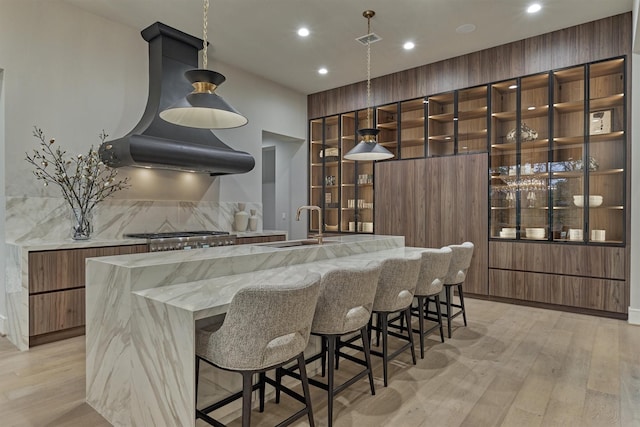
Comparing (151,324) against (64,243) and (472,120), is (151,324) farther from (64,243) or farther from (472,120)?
(472,120)

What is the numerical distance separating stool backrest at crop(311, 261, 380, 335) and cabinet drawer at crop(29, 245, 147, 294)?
2.64 meters

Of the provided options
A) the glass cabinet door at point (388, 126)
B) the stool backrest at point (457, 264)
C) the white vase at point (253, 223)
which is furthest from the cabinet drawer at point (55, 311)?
the glass cabinet door at point (388, 126)

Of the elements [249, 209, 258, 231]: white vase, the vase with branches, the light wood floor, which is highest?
the vase with branches

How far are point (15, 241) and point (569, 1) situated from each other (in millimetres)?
6053

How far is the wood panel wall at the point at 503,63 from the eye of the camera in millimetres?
4238

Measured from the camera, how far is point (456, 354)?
3164mm

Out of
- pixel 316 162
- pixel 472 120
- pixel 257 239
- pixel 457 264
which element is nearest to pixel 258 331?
pixel 457 264

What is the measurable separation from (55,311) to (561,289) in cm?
546

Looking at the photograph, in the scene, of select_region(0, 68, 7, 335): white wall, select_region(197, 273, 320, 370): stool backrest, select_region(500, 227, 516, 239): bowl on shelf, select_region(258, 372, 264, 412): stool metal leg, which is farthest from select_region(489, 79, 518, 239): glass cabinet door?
select_region(0, 68, 7, 335): white wall

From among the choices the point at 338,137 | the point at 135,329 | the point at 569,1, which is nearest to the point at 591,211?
Answer: the point at 569,1

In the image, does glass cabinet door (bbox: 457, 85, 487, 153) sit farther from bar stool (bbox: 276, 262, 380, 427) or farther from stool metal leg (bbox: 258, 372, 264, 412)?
stool metal leg (bbox: 258, 372, 264, 412)

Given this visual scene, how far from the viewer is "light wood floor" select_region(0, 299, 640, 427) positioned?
2.20 m

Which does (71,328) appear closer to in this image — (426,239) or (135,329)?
(135,329)

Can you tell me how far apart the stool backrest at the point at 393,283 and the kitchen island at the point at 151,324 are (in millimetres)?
614
